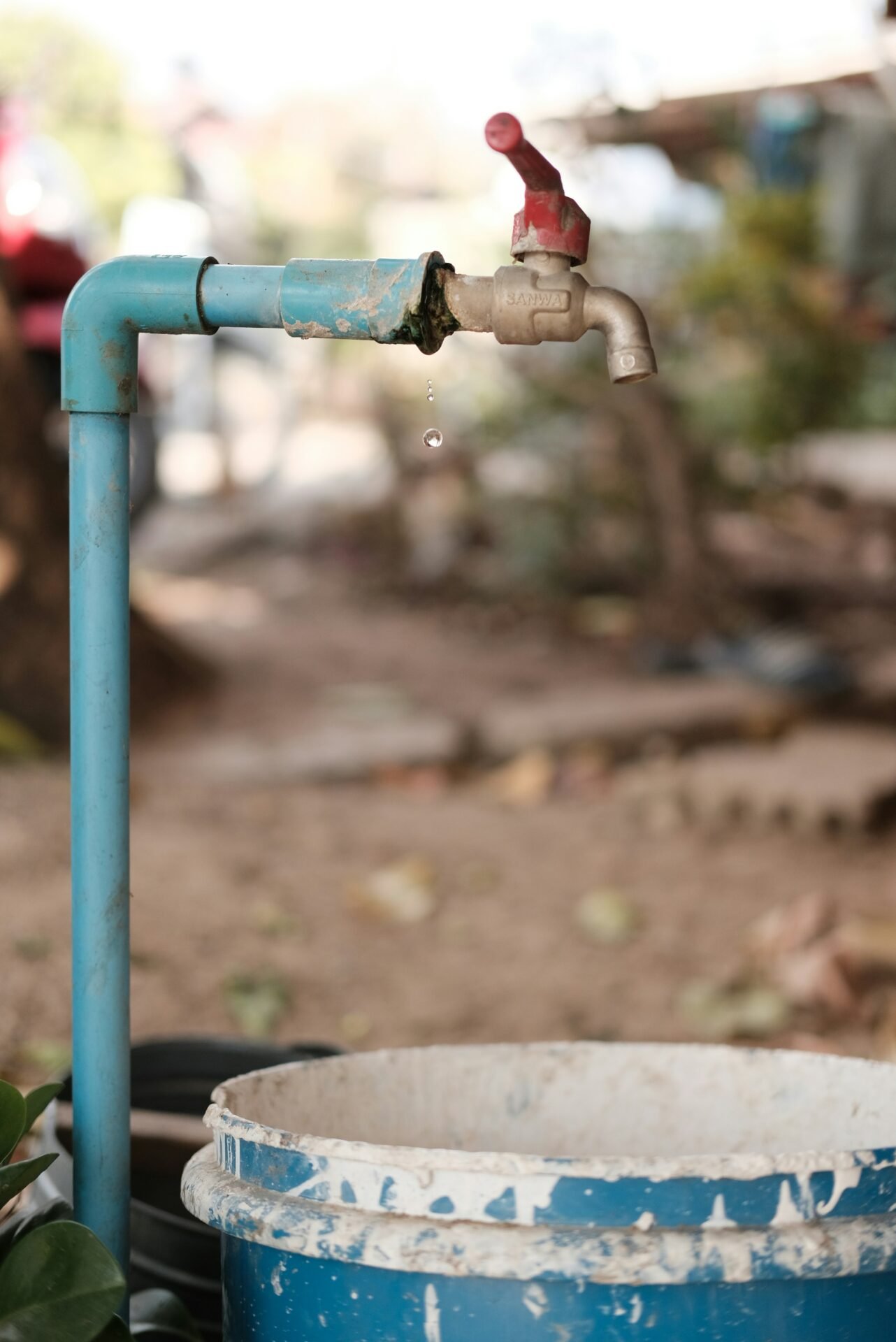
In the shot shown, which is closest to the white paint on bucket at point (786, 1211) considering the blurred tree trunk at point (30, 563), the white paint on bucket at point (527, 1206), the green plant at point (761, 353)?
the white paint on bucket at point (527, 1206)

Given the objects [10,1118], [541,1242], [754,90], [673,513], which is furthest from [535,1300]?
[754,90]

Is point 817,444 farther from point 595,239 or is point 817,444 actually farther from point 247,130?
point 247,130

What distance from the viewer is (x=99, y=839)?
1167 millimetres

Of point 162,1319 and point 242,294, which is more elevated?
point 242,294

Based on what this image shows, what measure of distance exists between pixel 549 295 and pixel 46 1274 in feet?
2.74

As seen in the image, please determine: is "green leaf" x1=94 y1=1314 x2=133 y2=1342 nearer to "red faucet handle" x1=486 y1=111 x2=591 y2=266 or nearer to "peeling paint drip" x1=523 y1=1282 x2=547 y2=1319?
"peeling paint drip" x1=523 y1=1282 x2=547 y2=1319

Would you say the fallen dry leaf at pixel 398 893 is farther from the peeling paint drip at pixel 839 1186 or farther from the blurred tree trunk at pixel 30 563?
the peeling paint drip at pixel 839 1186

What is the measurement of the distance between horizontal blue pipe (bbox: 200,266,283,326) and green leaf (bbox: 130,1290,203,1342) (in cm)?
84

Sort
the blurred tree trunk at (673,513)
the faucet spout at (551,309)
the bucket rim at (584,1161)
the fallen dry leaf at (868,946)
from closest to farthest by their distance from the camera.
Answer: the bucket rim at (584,1161) < the faucet spout at (551,309) < the fallen dry leaf at (868,946) < the blurred tree trunk at (673,513)

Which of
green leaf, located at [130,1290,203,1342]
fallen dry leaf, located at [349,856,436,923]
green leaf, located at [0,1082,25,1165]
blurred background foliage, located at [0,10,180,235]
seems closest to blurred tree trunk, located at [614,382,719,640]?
fallen dry leaf, located at [349,856,436,923]

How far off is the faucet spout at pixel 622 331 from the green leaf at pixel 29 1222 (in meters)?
0.78

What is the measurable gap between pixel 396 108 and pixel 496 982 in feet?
78.7

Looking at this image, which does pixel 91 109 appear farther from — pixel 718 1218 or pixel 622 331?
pixel 718 1218

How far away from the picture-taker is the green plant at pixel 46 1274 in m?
0.98
